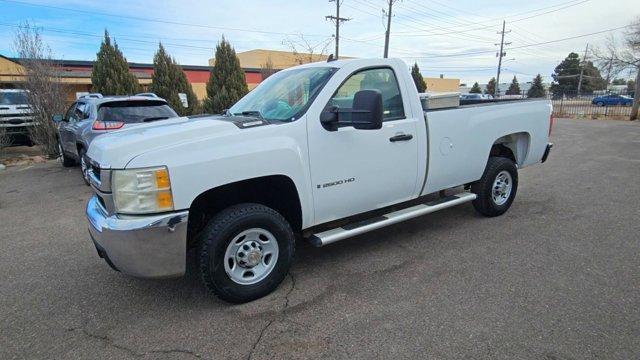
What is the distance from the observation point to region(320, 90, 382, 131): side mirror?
3.35m

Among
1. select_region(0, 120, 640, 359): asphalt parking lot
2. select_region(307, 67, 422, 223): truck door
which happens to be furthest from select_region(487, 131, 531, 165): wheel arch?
select_region(307, 67, 422, 223): truck door

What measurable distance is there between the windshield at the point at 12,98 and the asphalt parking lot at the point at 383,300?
389 inches

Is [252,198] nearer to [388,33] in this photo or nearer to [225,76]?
[225,76]

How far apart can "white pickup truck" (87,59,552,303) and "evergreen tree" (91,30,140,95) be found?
12.9m

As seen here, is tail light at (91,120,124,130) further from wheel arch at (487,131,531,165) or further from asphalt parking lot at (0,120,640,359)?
wheel arch at (487,131,531,165)

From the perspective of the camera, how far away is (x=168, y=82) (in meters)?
16.3

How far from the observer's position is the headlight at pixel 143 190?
2.84 metres

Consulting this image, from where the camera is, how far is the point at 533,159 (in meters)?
5.76

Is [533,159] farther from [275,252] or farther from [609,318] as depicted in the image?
[275,252]

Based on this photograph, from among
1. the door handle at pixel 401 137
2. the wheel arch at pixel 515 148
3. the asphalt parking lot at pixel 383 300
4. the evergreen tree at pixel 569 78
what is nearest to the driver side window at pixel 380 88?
the door handle at pixel 401 137

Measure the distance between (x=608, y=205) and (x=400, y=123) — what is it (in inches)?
156

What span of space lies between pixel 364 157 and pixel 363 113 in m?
0.58

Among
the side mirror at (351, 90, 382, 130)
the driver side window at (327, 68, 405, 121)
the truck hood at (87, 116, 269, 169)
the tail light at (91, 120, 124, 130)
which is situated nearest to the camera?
the truck hood at (87, 116, 269, 169)

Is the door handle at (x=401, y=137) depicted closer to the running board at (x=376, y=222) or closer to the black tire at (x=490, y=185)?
the running board at (x=376, y=222)
